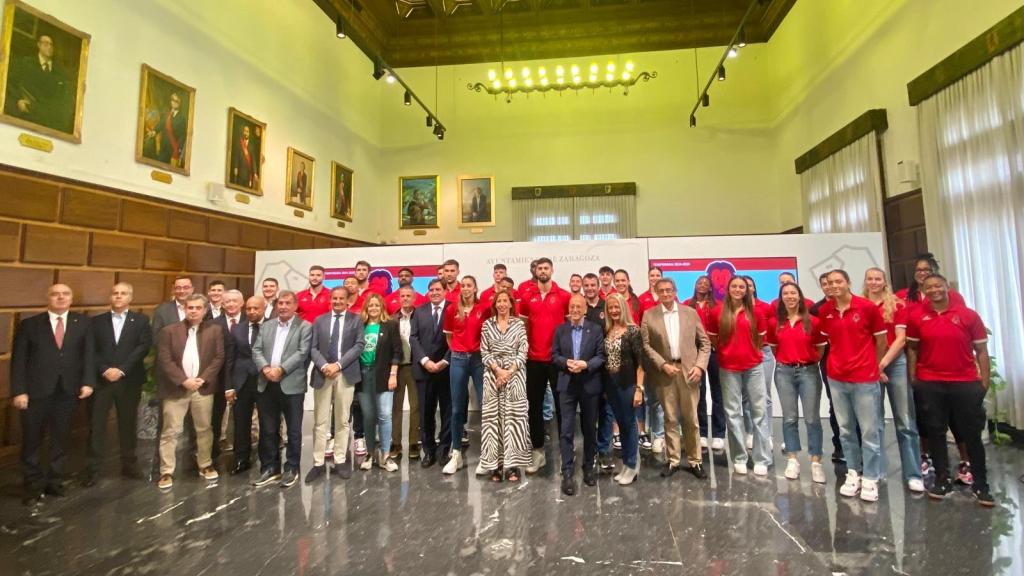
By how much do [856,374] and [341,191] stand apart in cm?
963

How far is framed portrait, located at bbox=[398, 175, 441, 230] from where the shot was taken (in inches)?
439

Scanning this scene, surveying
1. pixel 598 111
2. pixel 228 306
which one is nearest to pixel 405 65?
pixel 598 111

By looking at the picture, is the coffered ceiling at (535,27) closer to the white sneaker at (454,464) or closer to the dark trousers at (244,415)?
the dark trousers at (244,415)

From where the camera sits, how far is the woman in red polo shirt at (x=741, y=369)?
3619 millimetres

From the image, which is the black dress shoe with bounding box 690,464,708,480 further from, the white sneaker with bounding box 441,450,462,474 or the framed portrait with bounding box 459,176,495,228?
the framed portrait with bounding box 459,176,495,228

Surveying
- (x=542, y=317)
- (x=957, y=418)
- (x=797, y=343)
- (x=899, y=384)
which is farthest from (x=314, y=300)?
(x=957, y=418)

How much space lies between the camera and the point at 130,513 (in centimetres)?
315

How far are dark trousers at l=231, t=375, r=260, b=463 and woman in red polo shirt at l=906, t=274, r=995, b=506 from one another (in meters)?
5.37

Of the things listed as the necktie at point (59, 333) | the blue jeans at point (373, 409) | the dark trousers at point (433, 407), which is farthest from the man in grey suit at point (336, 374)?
the necktie at point (59, 333)

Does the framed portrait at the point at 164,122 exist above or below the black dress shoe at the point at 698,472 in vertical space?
above

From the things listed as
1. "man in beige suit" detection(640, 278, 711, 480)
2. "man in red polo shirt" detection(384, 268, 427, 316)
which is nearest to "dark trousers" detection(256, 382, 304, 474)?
"man in red polo shirt" detection(384, 268, 427, 316)

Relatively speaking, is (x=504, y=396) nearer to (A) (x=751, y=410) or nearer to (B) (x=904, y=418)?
(A) (x=751, y=410)

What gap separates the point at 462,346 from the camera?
13.2 ft

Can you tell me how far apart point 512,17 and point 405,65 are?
306 cm
